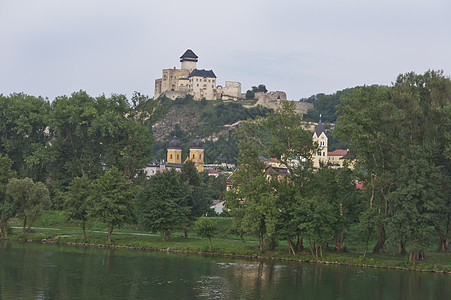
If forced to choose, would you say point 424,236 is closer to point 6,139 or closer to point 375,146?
point 375,146

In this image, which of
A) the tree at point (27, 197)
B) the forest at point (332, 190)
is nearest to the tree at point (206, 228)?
the forest at point (332, 190)

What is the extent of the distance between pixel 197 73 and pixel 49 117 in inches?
3687

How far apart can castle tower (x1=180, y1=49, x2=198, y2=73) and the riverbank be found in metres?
115

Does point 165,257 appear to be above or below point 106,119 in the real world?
below

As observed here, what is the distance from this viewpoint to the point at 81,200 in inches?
2112

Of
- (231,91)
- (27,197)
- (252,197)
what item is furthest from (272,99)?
(252,197)

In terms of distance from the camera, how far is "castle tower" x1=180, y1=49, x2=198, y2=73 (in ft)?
557

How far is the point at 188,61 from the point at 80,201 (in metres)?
Answer: 120

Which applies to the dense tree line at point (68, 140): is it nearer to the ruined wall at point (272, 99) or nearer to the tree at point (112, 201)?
the tree at point (112, 201)

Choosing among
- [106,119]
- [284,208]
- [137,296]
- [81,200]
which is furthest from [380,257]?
[106,119]

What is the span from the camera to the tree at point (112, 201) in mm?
50906

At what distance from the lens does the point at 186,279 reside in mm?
36781

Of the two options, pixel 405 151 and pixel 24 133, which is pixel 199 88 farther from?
pixel 405 151

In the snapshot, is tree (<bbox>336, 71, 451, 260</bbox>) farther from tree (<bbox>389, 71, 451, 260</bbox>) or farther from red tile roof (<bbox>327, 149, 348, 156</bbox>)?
red tile roof (<bbox>327, 149, 348, 156</bbox>)
